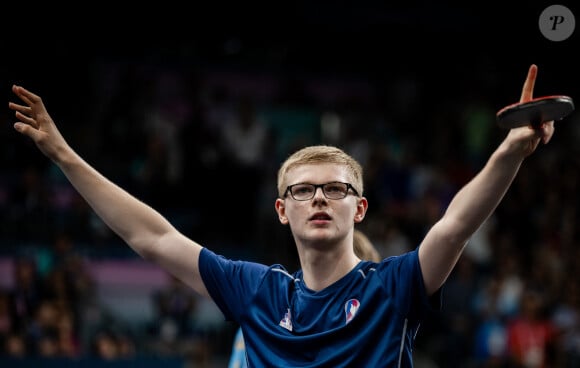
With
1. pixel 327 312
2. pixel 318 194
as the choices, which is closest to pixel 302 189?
pixel 318 194

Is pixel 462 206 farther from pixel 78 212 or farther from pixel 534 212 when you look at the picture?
pixel 534 212

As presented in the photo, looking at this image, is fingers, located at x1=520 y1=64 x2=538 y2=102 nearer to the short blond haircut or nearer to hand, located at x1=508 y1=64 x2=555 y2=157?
hand, located at x1=508 y1=64 x2=555 y2=157

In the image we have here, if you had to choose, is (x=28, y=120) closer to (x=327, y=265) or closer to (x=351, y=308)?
(x=327, y=265)

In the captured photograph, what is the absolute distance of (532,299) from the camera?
421 inches

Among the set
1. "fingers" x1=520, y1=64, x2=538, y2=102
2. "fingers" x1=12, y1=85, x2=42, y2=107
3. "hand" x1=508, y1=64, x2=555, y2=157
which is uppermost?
"fingers" x1=12, y1=85, x2=42, y2=107

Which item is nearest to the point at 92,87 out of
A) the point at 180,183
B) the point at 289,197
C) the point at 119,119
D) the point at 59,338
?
the point at 119,119

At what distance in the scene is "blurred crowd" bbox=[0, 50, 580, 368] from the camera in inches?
377

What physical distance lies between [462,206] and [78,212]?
7.64 meters

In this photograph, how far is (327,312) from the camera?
3.60m

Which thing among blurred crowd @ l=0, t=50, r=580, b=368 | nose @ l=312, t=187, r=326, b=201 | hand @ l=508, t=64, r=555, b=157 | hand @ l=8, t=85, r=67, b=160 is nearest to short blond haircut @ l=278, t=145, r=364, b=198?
nose @ l=312, t=187, r=326, b=201

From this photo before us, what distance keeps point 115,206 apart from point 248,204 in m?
7.86

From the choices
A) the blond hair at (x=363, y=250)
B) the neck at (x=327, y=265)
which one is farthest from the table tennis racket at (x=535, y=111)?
the blond hair at (x=363, y=250)

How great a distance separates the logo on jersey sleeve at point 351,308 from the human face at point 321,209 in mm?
243

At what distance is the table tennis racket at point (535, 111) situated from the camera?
3.05 m
